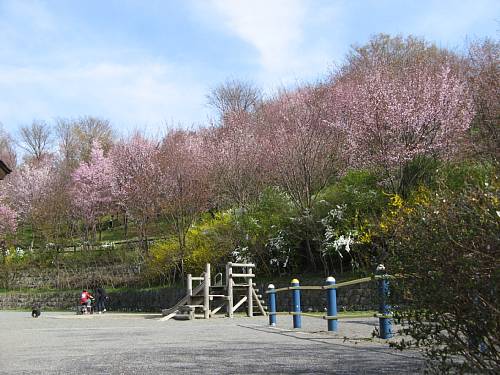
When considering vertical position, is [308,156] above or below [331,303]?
above

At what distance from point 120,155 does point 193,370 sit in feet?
130

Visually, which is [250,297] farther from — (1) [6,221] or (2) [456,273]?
(1) [6,221]

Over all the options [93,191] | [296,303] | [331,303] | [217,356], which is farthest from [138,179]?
[217,356]

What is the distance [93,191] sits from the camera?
49.9 meters

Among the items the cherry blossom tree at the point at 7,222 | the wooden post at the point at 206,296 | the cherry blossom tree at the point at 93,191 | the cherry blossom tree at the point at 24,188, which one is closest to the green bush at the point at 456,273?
the wooden post at the point at 206,296

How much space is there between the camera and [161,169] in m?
36.8

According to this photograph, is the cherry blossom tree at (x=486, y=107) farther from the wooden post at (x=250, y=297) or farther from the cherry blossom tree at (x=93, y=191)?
the cherry blossom tree at (x=93, y=191)

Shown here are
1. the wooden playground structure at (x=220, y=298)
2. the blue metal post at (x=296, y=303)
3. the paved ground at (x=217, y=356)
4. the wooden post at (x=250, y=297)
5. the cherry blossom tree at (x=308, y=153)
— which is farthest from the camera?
the cherry blossom tree at (x=308, y=153)

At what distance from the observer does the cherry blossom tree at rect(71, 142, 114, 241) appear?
161ft

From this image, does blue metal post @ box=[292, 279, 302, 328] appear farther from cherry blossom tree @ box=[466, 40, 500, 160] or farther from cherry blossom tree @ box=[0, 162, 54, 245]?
cherry blossom tree @ box=[0, 162, 54, 245]

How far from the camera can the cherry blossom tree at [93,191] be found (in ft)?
161

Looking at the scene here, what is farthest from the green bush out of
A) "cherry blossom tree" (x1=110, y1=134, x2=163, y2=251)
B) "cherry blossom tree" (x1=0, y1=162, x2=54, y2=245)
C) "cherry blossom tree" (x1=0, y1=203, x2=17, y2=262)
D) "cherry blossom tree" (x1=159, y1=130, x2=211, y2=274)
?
"cherry blossom tree" (x1=0, y1=162, x2=54, y2=245)

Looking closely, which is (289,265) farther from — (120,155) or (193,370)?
(120,155)

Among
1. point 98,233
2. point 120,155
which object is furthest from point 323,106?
point 98,233
